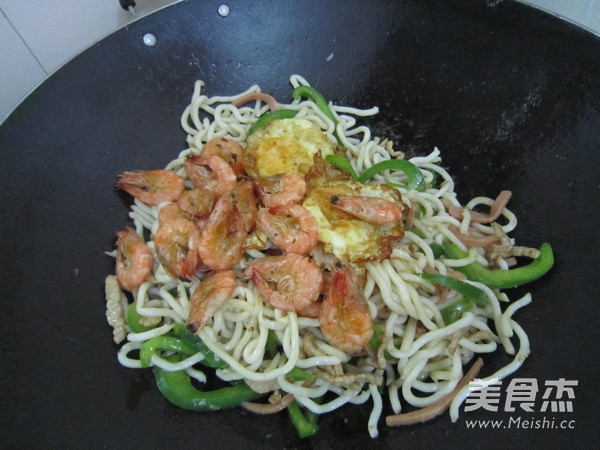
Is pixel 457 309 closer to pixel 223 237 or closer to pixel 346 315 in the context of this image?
pixel 346 315

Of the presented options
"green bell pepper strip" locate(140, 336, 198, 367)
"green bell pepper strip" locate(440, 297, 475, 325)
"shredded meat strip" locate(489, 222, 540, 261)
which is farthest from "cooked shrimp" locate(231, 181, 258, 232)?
"shredded meat strip" locate(489, 222, 540, 261)

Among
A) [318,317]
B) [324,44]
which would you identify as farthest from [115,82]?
[318,317]

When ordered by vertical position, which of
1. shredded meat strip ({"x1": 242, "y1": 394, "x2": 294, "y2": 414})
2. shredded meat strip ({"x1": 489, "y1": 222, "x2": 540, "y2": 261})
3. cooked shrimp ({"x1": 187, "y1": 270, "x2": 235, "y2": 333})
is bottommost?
shredded meat strip ({"x1": 242, "y1": 394, "x2": 294, "y2": 414})

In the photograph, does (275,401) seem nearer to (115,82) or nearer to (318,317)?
(318,317)

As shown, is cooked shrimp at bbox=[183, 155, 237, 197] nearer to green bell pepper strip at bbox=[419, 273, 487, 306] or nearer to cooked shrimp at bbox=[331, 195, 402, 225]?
cooked shrimp at bbox=[331, 195, 402, 225]

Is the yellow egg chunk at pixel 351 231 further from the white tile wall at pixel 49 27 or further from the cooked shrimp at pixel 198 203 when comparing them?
the white tile wall at pixel 49 27

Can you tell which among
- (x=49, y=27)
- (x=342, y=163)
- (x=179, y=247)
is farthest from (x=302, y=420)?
(x=49, y=27)

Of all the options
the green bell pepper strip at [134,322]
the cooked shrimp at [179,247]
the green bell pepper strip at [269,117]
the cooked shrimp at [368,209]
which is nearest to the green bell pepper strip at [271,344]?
the cooked shrimp at [179,247]
